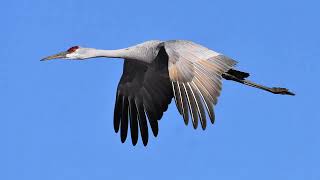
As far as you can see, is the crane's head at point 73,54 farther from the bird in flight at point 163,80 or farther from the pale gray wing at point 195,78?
the pale gray wing at point 195,78

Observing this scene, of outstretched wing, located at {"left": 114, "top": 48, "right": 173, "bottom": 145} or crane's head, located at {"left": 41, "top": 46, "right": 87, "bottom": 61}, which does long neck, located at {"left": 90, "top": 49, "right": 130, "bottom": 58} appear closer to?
crane's head, located at {"left": 41, "top": 46, "right": 87, "bottom": 61}

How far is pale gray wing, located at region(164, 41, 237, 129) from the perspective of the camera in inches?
653

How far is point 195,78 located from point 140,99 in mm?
3636

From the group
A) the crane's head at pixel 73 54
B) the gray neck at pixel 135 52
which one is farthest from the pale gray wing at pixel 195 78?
the crane's head at pixel 73 54

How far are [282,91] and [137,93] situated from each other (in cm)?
307

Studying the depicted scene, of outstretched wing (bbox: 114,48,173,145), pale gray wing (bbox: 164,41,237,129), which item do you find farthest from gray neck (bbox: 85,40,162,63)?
outstretched wing (bbox: 114,48,173,145)

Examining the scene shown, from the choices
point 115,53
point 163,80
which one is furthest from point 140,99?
point 115,53

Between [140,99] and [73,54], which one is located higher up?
[73,54]

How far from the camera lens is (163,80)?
781 inches

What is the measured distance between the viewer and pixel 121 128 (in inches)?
791

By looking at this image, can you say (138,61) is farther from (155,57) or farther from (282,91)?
(282,91)

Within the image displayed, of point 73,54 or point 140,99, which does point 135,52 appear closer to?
point 73,54

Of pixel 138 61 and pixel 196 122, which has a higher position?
pixel 138 61

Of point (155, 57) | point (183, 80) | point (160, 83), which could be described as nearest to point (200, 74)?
point (183, 80)
